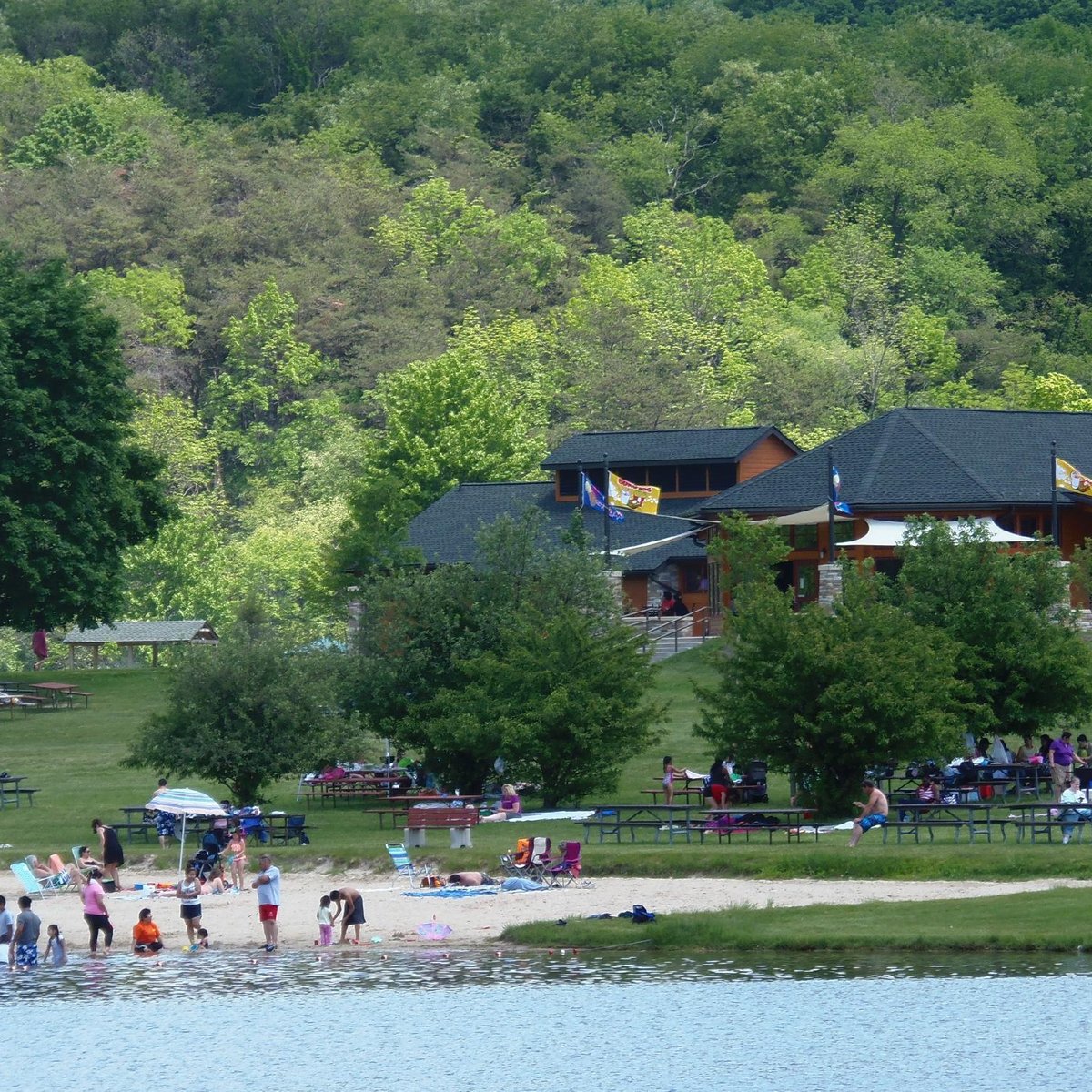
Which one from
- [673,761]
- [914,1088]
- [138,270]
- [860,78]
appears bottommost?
[914,1088]


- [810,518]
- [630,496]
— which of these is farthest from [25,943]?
[810,518]

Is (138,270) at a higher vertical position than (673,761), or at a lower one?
higher

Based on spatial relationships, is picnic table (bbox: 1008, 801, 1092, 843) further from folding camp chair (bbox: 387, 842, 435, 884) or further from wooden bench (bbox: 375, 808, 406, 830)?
wooden bench (bbox: 375, 808, 406, 830)

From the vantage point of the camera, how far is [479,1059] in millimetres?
30719

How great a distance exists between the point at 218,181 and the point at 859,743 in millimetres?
123538

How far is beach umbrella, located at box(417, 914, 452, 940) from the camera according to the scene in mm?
35500

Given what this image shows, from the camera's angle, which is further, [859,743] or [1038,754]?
[1038,754]

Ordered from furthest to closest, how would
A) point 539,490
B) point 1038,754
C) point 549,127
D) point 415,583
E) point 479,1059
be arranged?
point 549,127 → point 539,490 → point 415,583 → point 1038,754 → point 479,1059

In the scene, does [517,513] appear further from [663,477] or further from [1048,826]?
[1048,826]

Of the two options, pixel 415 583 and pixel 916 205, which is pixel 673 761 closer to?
pixel 415 583

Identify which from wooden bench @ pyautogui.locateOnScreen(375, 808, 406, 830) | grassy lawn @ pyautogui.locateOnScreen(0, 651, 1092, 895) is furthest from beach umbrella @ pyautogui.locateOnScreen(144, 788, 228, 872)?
wooden bench @ pyautogui.locateOnScreen(375, 808, 406, 830)

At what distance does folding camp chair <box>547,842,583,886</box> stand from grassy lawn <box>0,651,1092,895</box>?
553 mm

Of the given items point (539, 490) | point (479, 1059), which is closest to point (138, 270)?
point (539, 490)

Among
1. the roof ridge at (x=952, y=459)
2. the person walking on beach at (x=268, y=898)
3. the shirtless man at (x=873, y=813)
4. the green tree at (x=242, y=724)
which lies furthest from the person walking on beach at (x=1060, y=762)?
the roof ridge at (x=952, y=459)
